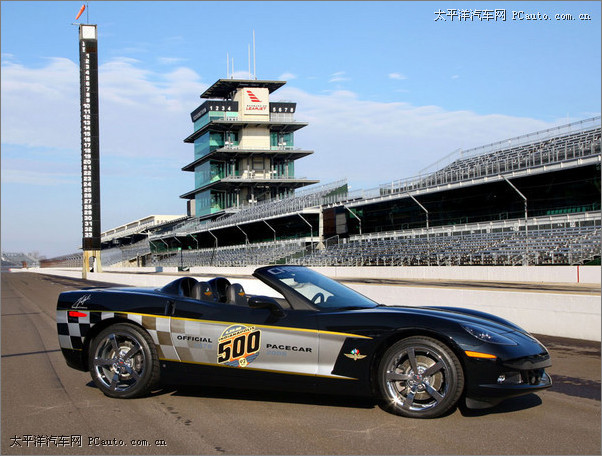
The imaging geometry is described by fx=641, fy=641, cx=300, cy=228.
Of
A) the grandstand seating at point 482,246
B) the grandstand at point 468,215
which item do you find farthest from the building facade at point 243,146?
the grandstand seating at point 482,246

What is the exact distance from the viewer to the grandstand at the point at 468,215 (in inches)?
1227

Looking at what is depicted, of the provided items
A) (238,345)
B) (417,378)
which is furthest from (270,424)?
(417,378)

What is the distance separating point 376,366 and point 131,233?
11413 centimetres

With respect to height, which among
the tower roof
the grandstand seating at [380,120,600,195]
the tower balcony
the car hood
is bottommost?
the car hood

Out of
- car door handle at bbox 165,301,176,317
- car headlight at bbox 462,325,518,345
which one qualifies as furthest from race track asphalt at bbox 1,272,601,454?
car door handle at bbox 165,301,176,317

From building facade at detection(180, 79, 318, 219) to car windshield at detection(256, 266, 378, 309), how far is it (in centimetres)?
7182

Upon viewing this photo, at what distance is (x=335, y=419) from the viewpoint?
520cm

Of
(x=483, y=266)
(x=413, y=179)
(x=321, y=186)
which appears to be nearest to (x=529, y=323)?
(x=483, y=266)

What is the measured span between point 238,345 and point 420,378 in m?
1.60

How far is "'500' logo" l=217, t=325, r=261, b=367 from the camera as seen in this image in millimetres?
5570

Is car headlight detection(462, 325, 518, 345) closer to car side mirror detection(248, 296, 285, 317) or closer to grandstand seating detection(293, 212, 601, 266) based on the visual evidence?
car side mirror detection(248, 296, 285, 317)

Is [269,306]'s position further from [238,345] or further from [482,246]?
[482,246]

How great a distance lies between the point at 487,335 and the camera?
5168mm
